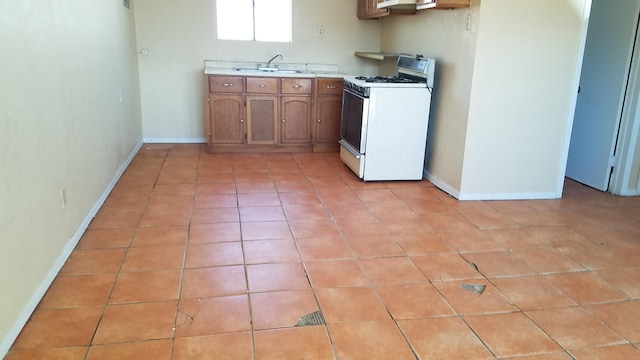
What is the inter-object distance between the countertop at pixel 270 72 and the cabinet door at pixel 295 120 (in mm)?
267

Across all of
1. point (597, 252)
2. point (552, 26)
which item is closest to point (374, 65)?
point (552, 26)

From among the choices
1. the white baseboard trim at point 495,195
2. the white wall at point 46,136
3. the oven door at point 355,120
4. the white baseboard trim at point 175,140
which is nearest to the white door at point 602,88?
the white baseboard trim at point 495,195

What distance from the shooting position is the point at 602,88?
411 centimetres

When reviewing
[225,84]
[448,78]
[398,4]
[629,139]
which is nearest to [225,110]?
[225,84]

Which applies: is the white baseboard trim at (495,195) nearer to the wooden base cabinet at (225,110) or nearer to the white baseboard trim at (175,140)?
the wooden base cabinet at (225,110)

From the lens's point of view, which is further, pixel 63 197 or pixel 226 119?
pixel 226 119

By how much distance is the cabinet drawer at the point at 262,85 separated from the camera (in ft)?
16.5

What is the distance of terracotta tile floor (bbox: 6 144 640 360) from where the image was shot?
197cm

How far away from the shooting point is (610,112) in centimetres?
405

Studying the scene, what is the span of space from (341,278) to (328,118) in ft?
9.96

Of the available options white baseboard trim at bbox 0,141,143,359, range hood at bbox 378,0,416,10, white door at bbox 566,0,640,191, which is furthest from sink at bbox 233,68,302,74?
white door at bbox 566,0,640,191

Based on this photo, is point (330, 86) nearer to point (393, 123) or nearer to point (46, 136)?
point (393, 123)

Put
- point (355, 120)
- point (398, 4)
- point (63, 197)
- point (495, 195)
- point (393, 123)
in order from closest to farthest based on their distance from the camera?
point (63, 197) < point (495, 195) < point (398, 4) < point (393, 123) < point (355, 120)

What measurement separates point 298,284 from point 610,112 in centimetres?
325
